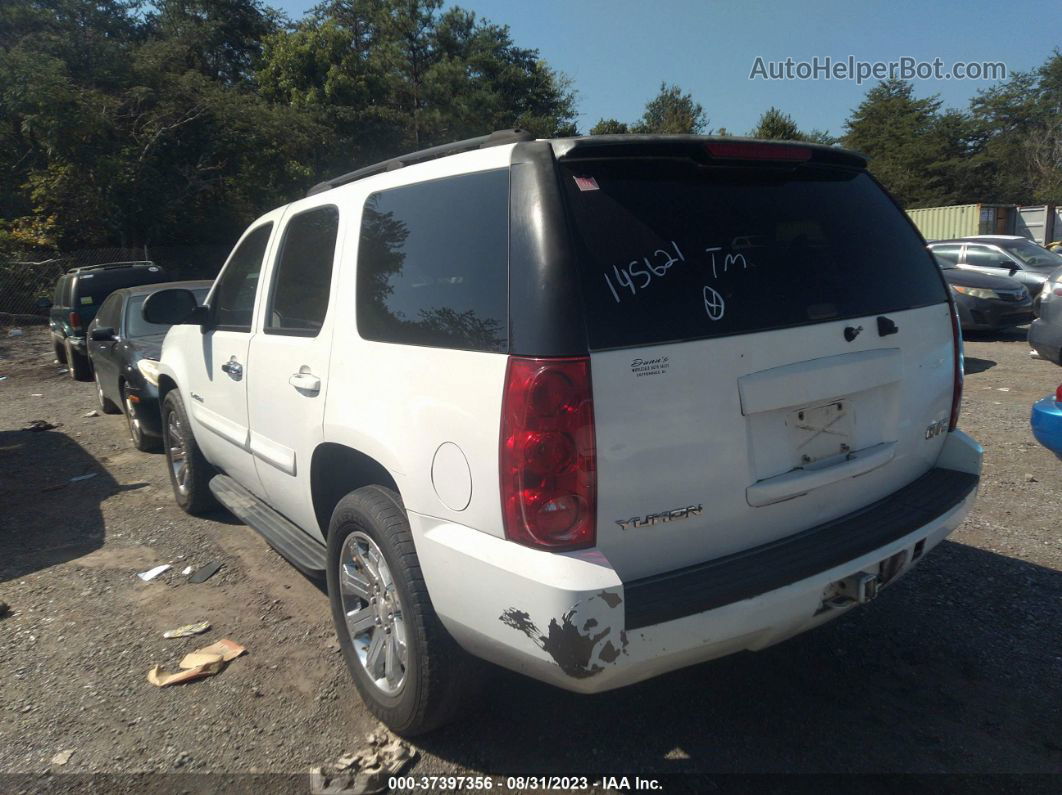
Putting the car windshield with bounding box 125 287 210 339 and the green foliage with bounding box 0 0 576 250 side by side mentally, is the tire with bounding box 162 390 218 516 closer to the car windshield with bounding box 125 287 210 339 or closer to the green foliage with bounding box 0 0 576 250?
the car windshield with bounding box 125 287 210 339

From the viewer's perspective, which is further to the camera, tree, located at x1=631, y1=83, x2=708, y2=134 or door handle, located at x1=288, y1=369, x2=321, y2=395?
tree, located at x1=631, y1=83, x2=708, y2=134

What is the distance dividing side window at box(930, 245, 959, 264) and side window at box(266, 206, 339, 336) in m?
13.4

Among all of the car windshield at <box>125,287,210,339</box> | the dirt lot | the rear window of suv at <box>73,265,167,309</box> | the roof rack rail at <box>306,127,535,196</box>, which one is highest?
the roof rack rail at <box>306,127,535,196</box>

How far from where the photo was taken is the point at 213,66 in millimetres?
31203

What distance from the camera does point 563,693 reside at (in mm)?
3137

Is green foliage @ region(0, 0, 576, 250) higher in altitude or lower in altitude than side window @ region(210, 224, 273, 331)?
higher

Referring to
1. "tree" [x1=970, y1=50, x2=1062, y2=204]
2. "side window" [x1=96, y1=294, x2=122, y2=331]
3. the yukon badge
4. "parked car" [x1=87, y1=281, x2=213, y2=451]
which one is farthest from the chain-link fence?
"tree" [x1=970, y1=50, x2=1062, y2=204]

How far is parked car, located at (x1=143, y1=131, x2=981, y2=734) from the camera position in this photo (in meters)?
2.14

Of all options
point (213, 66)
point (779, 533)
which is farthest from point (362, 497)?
point (213, 66)

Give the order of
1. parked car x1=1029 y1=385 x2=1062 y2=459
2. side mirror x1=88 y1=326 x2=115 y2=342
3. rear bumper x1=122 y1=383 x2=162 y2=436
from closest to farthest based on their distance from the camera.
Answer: parked car x1=1029 y1=385 x2=1062 y2=459
rear bumper x1=122 y1=383 x2=162 y2=436
side mirror x1=88 y1=326 x2=115 y2=342

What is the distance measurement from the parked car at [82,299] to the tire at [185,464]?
7822mm

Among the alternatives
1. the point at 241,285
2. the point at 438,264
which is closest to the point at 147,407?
the point at 241,285

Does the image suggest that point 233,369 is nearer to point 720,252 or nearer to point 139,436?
point 720,252

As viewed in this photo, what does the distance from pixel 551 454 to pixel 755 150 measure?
1290 millimetres
